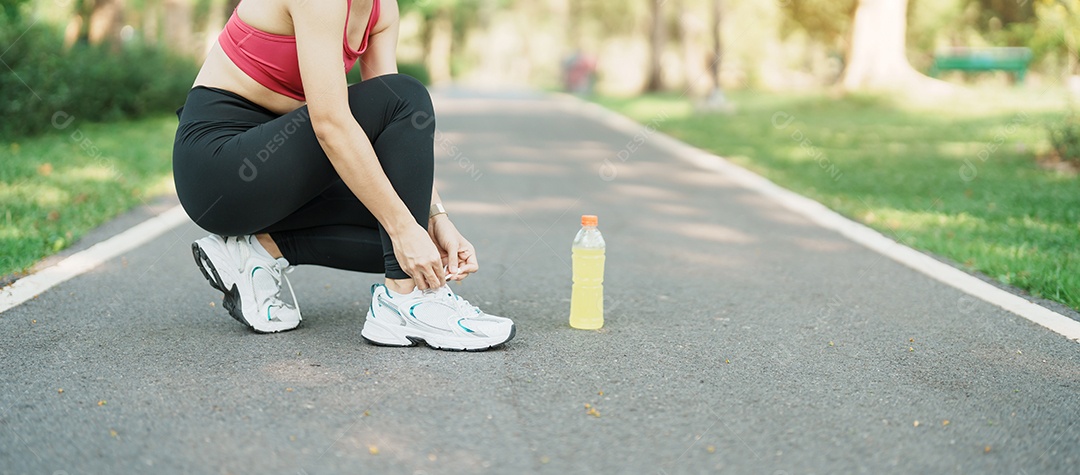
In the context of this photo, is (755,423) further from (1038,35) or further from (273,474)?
(1038,35)

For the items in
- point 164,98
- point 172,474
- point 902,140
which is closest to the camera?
point 172,474

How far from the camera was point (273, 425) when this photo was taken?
2705mm

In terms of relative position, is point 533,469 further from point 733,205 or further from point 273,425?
point 733,205

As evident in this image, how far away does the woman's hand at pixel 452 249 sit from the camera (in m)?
3.55

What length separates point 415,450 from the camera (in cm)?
255

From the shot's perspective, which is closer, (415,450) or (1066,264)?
(415,450)

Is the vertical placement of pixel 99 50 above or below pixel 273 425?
below

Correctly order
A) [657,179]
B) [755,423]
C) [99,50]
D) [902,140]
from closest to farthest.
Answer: [755,423], [657,179], [902,140], [99,50]

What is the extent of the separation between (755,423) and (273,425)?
1.31 meters

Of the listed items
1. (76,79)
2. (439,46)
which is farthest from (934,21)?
(76,79)

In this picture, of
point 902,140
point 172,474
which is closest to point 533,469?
point 172,474

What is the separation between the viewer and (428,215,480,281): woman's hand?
3.55 m

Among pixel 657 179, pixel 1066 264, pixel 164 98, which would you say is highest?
pixel 1066 264

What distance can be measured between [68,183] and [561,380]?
223 inches
